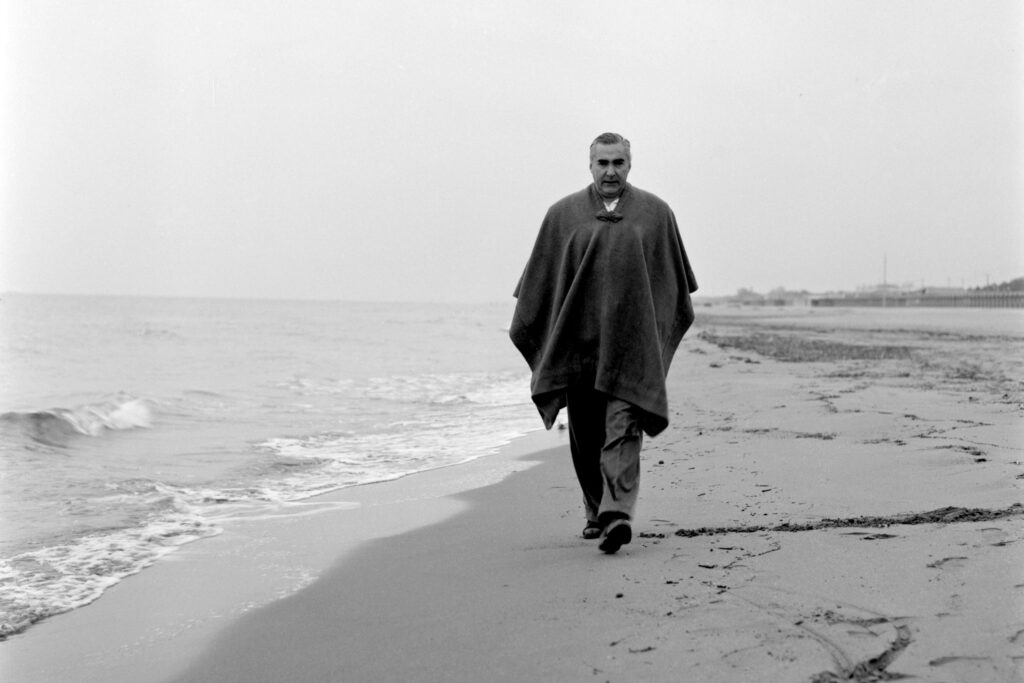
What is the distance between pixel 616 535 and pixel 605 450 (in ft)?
1.26

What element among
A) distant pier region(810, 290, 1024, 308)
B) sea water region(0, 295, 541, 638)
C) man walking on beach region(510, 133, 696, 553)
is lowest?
distant pier region(810, 290, 1024, 308)

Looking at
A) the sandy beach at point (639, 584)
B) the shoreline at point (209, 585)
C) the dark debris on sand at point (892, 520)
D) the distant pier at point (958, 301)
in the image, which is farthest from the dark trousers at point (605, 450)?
the distant pier at point (958, 301)

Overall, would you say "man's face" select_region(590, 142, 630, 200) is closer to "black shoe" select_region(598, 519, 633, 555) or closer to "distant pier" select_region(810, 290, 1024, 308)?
"black shoe" select_region(598, 519, 633, 555)

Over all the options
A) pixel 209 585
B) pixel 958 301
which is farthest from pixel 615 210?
pixel 958 301

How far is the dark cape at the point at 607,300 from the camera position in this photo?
392 centimetres

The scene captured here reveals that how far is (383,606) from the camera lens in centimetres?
348

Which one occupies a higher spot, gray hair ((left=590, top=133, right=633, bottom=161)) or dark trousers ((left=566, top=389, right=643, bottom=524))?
gray hair ((left=590, top=133, right=633, bottom=161))

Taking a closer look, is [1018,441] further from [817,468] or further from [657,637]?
[657,637]

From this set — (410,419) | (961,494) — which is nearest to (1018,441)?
(961,494)

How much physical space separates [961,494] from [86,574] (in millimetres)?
4000

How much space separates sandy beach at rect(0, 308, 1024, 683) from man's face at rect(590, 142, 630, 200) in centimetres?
155

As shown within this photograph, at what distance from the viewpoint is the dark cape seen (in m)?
3.92

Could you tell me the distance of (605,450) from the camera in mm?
3938

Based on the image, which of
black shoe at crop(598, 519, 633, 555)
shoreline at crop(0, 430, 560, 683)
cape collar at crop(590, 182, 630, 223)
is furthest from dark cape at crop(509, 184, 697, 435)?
shoreline at crop(0, 430, 560, 683)
